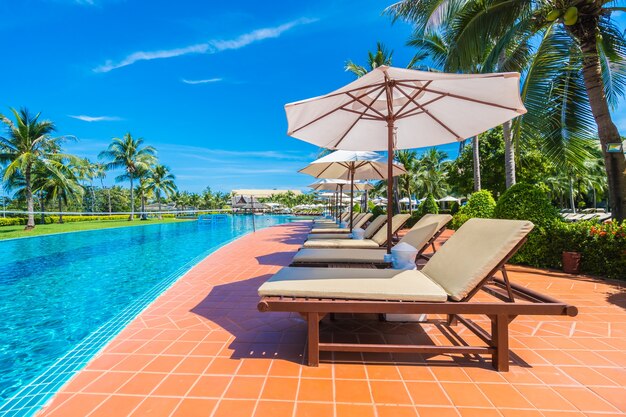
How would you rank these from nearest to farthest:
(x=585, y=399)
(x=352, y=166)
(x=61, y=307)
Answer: (x=585, y=399) < (x=61, y=307) < (x=352, y=166)

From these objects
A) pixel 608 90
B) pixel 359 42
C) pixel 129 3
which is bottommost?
pixel 608 90

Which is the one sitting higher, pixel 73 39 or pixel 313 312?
pixel 73 39

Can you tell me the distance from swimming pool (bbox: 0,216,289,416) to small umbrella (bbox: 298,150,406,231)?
4.01 m

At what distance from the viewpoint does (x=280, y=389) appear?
81.3 inches

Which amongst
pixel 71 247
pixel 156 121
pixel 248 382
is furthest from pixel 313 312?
pixel 156 121

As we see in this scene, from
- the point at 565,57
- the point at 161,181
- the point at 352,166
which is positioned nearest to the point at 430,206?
the point at 352,166

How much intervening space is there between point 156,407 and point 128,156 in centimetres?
3485

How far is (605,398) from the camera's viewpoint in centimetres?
196

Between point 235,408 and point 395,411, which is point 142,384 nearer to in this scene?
point 235,408

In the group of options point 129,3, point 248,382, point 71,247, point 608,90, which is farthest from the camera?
point 129,3

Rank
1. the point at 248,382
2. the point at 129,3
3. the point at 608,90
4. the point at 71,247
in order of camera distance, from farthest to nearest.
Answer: the point at 129,3, the point at 71,247, the point at 608,90, the point at 248,382

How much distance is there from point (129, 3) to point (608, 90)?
23.3m

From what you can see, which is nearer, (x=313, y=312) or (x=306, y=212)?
(x=313, y=312)

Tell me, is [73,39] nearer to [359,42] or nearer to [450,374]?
[359,42]
